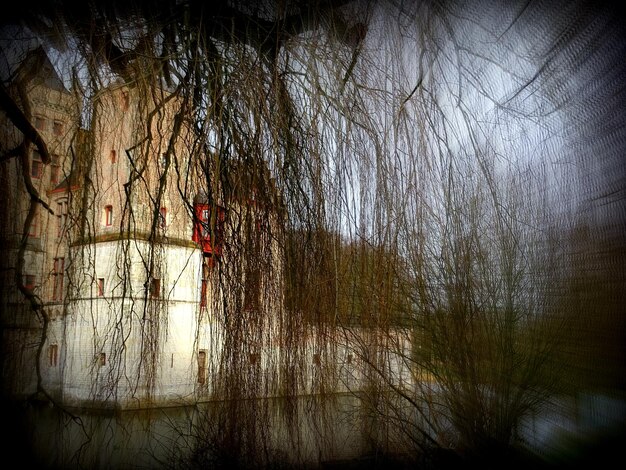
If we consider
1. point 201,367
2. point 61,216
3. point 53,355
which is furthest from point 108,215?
point 201,367

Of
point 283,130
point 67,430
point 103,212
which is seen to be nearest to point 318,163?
point 283,130

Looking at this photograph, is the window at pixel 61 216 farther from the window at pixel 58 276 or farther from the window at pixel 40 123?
the window at pixel 40 123

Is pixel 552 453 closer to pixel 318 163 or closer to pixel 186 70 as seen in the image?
pixel 318 163

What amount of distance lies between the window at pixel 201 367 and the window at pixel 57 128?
1121mm

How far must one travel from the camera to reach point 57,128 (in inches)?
83.7

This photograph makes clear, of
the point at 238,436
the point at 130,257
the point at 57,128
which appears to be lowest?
the point at 238,436

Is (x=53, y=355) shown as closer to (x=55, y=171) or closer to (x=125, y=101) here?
(x=55, y=171)

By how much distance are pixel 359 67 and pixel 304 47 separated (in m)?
0.26

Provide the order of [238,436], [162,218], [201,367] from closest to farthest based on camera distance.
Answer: [238,436] → [162,218] → [201,367]

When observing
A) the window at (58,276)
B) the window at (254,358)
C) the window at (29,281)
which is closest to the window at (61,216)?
the window at (58,276)

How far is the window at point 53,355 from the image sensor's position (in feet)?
6.82

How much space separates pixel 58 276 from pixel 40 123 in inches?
26.3

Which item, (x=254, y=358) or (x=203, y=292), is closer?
(x=254, y=358)

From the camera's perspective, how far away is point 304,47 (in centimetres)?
222
